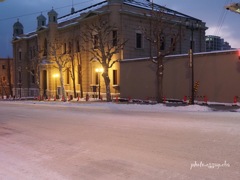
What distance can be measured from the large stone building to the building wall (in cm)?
216

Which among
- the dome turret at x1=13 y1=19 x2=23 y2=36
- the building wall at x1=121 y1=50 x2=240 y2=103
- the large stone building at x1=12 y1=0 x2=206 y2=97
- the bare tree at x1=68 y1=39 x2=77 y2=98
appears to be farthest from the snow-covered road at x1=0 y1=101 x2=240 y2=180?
the dome turret at x1=13 y1=19 x2=23 y2=36

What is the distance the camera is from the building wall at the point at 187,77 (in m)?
23.3

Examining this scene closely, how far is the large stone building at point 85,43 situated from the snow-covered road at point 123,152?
16882 mm

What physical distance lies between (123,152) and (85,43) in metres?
30.6

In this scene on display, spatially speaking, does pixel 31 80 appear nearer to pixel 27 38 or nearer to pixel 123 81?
pixel 27 38

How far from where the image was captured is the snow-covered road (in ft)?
21.1

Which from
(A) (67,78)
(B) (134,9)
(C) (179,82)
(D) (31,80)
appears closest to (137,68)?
(C) (179,82)

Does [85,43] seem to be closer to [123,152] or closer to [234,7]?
[234,7]

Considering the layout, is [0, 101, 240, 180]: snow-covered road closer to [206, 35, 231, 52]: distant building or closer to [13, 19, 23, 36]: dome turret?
[13, 19, 23, 36]: dome turret

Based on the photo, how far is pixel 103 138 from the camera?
33.1 ft

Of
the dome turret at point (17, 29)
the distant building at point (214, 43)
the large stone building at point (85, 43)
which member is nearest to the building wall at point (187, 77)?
the large stone building at point (85, 43)

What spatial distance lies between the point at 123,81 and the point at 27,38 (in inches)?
1038

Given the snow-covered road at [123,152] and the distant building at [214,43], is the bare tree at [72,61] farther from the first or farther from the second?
the distant building at [214,43]

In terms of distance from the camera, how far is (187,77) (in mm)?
26156
